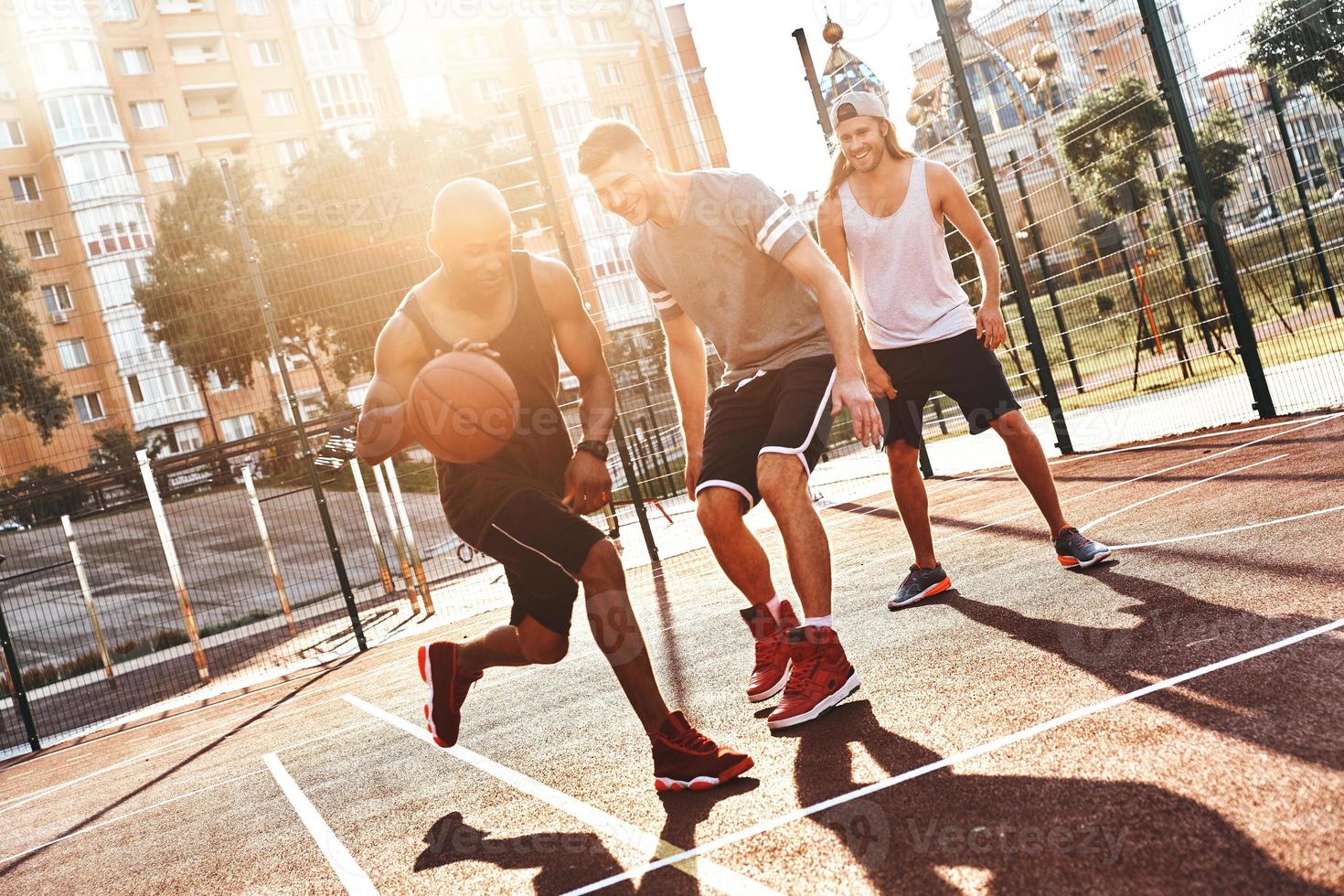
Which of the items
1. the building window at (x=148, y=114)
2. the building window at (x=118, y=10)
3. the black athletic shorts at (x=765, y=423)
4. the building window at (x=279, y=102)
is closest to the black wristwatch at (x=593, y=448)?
the black athletic shorts at (x=765, y=423)

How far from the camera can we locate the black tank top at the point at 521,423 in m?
3.47

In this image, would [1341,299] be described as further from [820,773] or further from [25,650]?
[25,650]

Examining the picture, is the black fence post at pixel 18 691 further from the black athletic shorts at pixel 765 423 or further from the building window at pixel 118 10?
the building window at pixel 118 10

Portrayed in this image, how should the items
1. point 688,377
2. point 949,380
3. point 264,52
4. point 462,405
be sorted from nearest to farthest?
point 462,405, point 688,377, point 949,380, point 264,52

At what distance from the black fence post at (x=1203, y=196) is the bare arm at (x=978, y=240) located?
10.5ft

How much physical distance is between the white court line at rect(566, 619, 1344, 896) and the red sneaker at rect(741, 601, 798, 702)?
1055 millimetres

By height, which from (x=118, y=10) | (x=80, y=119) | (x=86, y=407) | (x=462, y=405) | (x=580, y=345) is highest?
(x=118, y=10)

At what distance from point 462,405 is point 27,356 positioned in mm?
31754

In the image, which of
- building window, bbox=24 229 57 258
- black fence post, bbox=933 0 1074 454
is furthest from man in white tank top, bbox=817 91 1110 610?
building window, bbox=24 229 57 258

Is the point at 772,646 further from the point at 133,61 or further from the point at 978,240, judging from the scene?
the point at 133,61

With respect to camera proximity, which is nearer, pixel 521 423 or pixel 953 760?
pixel 953 760

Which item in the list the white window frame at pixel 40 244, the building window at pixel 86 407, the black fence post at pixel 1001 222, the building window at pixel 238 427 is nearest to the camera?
the black fence post at pixel 1001 222

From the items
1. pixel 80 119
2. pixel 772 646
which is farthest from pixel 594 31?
pixel 772 646

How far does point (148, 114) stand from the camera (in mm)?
43781
